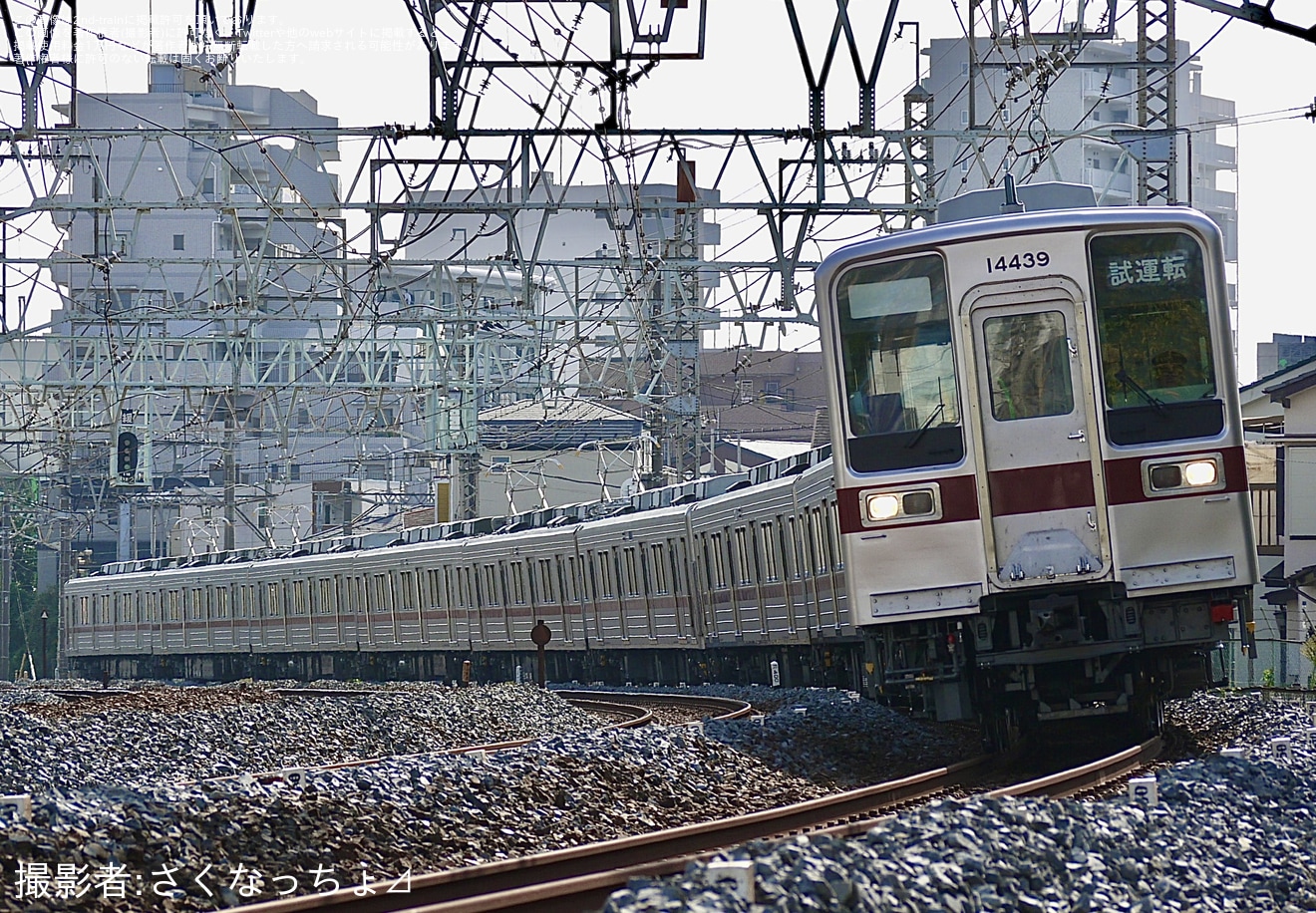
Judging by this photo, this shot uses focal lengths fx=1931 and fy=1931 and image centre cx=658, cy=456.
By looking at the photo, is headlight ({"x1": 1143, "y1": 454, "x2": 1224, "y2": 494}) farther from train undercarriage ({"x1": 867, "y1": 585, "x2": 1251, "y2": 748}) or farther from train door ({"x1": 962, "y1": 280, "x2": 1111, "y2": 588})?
train undercarriage ({"x1": 867, "y1": 585, "x2": 1251, "y2": 748})

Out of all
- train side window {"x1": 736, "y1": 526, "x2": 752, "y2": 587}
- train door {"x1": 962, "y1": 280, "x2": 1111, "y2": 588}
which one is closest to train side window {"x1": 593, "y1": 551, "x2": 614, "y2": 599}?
train side window {"x1": 736, "y1": 526, "x2": 752, "y2": 587}

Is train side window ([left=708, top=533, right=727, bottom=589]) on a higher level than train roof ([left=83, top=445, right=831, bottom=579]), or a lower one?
lower

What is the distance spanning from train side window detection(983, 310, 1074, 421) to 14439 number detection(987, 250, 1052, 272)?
25cm

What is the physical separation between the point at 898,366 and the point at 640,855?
11.9ft

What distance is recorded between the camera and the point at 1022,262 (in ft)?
33.6

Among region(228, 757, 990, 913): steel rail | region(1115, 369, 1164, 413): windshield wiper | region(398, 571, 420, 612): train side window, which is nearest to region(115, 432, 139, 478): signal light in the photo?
region(398, 571, 420, 612): train side window

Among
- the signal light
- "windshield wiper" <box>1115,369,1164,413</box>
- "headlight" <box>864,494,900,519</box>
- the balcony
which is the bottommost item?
"headlight" <box>864,494,900,519</box>

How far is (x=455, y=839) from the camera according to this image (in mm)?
8367

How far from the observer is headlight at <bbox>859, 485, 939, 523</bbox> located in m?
10.1

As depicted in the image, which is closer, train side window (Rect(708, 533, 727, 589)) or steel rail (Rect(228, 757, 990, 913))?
steel rail (Rect(228, 757, 990, 913))

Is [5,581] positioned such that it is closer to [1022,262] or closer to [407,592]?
[407,592]

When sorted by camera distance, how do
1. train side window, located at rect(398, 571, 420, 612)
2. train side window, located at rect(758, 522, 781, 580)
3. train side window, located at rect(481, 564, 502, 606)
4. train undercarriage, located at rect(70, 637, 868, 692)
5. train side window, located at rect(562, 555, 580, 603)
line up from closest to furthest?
train side window, located at rect(758, 522, 781, 580), train undercarriage, located at rect(70, 637, 868, 692), train side window, located at rect(562, 555, 580, 603), train side window, located at rect(481, 564, 502, 606), train side window, located at rect(398, 571, 420, 612)

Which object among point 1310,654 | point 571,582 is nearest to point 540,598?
point 571,582

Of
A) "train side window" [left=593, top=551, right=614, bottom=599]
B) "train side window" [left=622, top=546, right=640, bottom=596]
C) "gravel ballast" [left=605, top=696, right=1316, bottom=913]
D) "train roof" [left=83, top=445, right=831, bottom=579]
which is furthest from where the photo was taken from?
"train side window" [left=593, top=551, right=614, bottom=599]
